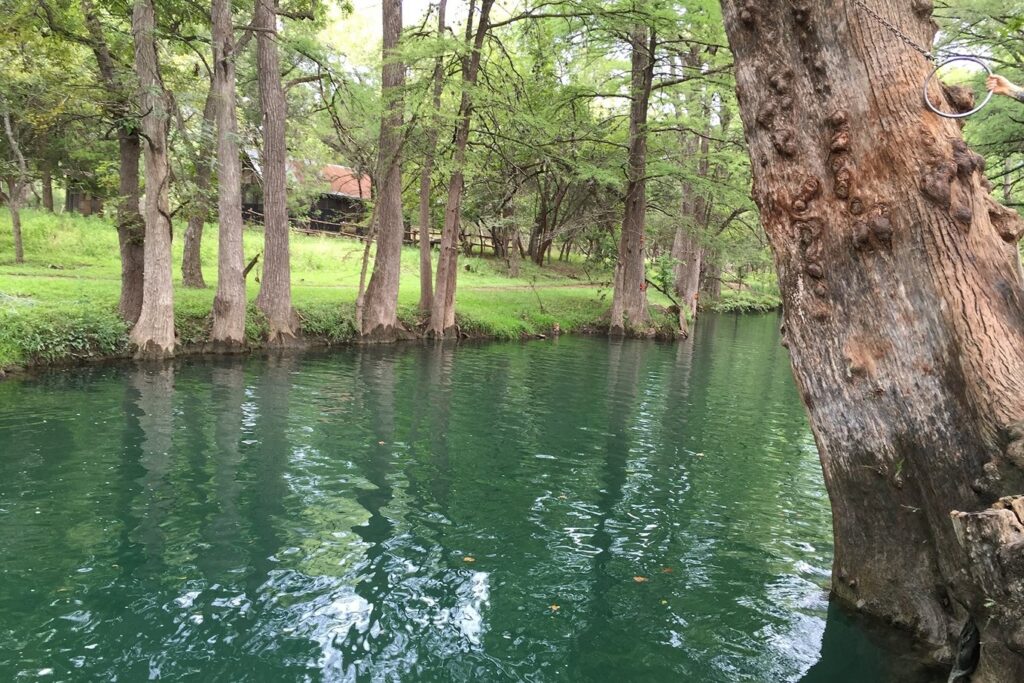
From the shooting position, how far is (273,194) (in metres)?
17.1

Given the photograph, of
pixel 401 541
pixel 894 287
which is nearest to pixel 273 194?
pixel 401 541

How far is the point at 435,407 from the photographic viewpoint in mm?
11695

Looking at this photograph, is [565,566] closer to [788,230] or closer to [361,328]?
[788,230]

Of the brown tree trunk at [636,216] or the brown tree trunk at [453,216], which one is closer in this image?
the brown tree trunk at [453,216]

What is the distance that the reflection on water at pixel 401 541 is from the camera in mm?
4332

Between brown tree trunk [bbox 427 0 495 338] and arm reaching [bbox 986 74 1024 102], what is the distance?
1461 centimetres

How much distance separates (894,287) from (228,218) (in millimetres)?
15201

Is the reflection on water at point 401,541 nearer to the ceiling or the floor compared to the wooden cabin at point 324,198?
nearer to the floor

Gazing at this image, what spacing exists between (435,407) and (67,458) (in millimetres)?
5505

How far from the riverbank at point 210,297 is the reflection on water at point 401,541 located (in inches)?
73.1

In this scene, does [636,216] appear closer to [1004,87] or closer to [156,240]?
[156,240]

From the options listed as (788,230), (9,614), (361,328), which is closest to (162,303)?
(361,328)

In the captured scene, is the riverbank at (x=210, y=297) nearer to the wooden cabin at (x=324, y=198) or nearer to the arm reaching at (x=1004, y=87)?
the wooden cabin at (x=324, y=198)

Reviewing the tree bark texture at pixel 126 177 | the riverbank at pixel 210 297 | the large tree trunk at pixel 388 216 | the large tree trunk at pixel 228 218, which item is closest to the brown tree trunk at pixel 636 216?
the riverbank at pixel 210 297
